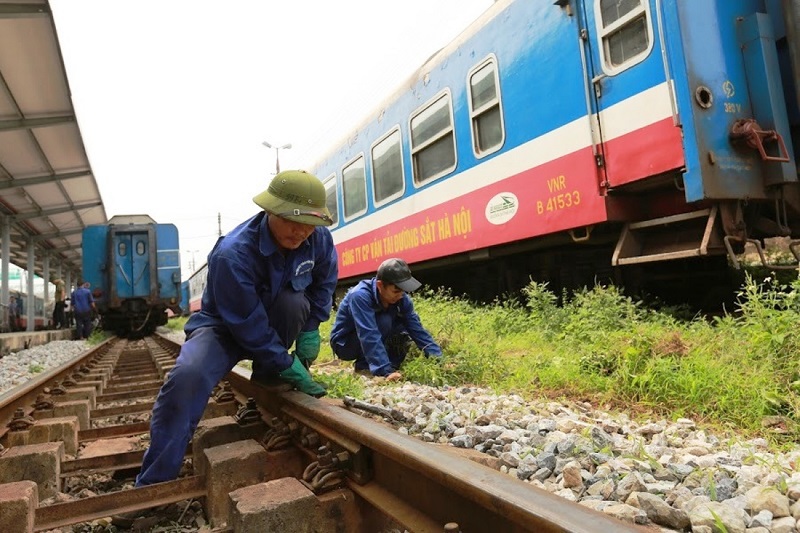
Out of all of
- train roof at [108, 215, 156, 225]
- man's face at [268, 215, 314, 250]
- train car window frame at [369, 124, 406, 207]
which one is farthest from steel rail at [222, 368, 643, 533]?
train roof at [108, 215, 156, 225]

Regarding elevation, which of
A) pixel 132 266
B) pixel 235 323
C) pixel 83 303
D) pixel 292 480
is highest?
pixel 132 266

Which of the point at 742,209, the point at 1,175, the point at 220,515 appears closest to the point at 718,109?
the point at 742,209

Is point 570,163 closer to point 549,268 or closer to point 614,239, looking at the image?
point 614,239

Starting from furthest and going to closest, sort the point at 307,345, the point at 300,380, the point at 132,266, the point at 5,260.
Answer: the point at 5,260 → the point at 132,266 → the point at 307,345 → the point at 300,380

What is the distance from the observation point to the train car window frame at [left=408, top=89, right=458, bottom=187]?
248 inches

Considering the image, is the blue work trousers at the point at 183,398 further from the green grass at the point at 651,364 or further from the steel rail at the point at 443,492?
the green grass at the point at 651,364

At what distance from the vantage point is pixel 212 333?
2537mm

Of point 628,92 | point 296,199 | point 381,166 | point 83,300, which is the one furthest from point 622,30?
point 83,300

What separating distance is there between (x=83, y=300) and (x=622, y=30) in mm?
12771

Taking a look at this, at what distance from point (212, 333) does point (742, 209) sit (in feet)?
12.3

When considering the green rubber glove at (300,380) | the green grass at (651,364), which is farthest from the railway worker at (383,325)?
the green rubber glove at (300,380)

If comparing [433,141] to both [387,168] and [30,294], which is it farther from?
[30,294]

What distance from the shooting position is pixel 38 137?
1059 cm

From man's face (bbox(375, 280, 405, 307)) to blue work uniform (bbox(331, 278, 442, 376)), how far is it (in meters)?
0.06
